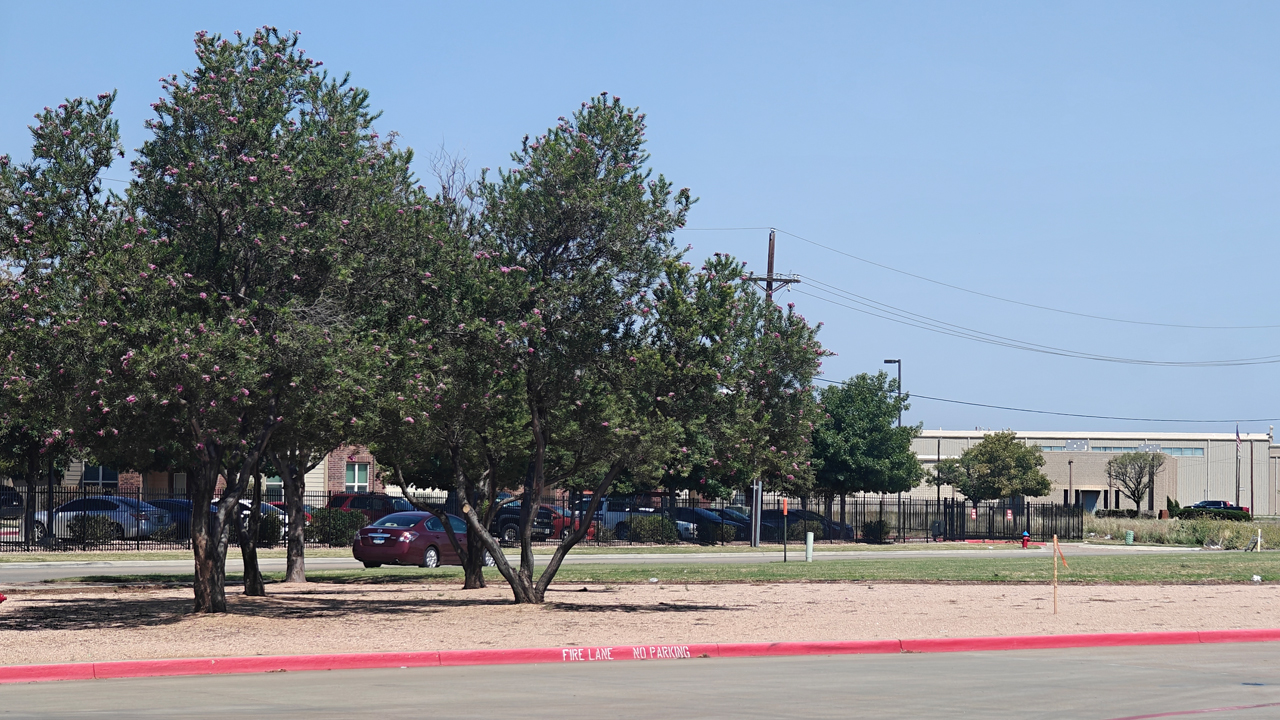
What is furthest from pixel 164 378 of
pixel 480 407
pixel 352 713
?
pixel 352 713

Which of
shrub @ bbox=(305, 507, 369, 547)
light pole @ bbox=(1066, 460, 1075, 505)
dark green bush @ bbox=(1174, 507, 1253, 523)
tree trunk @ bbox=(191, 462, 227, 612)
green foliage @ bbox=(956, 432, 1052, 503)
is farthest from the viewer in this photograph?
light pole @ bbox=(1066, 460, 1075, 505)

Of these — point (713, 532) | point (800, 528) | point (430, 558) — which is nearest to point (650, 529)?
point (713, 532)

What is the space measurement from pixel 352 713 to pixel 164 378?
6.08 meters

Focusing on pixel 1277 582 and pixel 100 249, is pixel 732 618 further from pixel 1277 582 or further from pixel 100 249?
pixel 1277 582

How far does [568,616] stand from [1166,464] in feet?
306

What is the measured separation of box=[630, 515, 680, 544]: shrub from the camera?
154ft

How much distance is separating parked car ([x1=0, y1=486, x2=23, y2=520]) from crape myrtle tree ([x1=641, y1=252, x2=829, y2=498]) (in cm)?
3261

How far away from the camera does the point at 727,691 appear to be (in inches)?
464

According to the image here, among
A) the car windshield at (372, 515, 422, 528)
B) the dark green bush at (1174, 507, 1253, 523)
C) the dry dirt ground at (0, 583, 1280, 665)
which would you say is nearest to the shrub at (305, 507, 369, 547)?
the car windshield at (372, 515, 422, 528)

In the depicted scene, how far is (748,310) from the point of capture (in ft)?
63.3

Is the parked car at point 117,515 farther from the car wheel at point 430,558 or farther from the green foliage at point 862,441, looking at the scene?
the green foliage at point 862,441

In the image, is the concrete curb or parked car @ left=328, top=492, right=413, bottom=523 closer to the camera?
the concrete curb

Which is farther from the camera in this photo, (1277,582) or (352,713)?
(1277,582)

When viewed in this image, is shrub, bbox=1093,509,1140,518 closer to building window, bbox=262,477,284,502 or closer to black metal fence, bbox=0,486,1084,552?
black metal fence, bbox=0,486,1084,552
